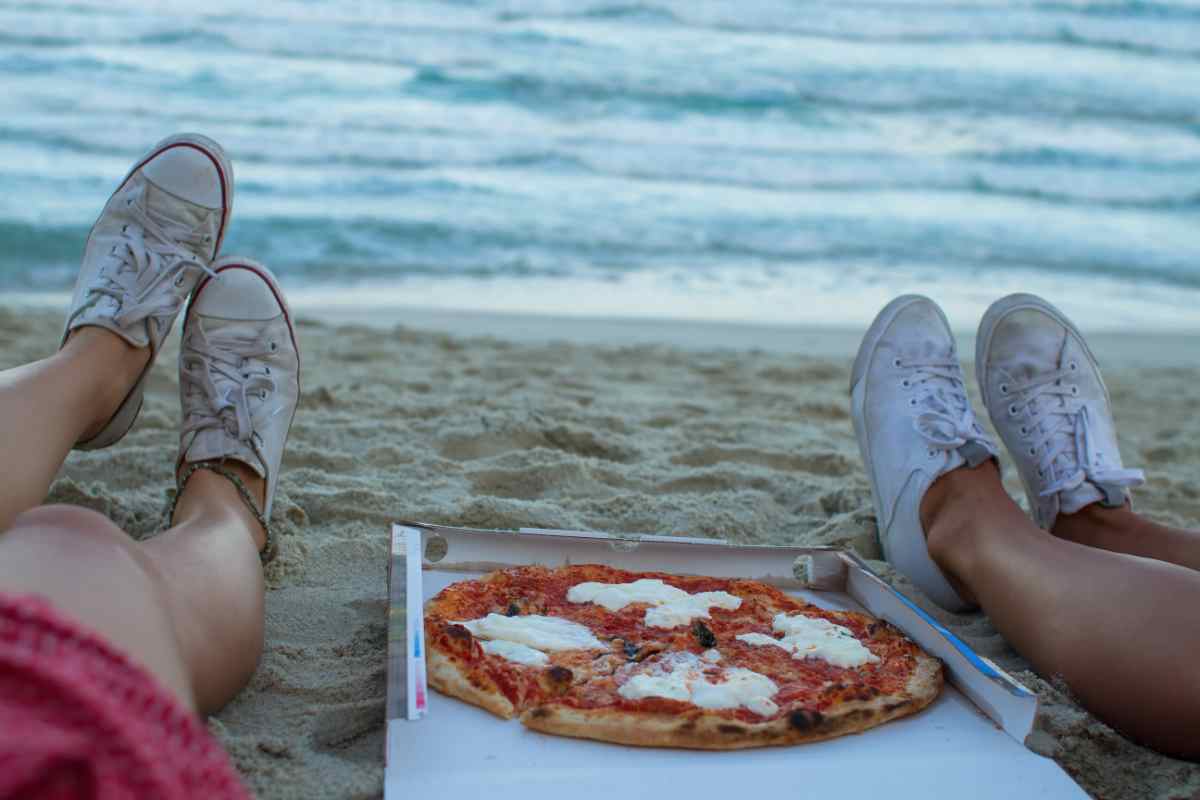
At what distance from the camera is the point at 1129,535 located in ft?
5.87

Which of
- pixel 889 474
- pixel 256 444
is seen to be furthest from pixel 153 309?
→ pixel 889 474

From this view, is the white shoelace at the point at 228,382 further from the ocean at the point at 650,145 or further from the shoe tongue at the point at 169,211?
the ocean at the point at 650,145

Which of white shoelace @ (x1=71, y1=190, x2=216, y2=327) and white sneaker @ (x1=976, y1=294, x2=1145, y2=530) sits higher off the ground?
white shoelace @ (x1=71, y1=190, x2=216, y2=327)

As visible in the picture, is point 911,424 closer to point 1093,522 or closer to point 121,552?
point 1093,522

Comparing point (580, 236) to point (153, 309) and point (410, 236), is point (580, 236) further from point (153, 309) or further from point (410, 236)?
point (153, 309)

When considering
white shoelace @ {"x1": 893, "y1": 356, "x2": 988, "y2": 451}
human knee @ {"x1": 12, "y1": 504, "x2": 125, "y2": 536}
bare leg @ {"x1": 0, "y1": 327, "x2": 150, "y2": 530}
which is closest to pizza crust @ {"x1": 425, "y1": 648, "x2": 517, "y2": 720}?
human knee @ {"x1": 12, "y1": 504, "x2": 125, "y2": 536}

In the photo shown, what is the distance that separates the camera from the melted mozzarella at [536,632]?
→ 1375 millimetres

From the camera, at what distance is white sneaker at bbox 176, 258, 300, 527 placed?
A: 5.77 feet

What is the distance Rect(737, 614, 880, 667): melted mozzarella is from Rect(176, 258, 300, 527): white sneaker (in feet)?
2.71

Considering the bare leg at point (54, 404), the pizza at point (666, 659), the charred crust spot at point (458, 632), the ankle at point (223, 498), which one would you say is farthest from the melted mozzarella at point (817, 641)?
the bare leg at point (54, 404)

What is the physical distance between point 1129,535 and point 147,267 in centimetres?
172

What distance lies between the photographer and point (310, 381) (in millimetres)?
3062

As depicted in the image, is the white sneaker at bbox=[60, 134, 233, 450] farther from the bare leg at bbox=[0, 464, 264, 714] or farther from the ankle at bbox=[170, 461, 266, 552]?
the bare leg at bbox=[0, 464, 264, 714]

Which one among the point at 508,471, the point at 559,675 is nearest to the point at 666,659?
the point at 559,675
